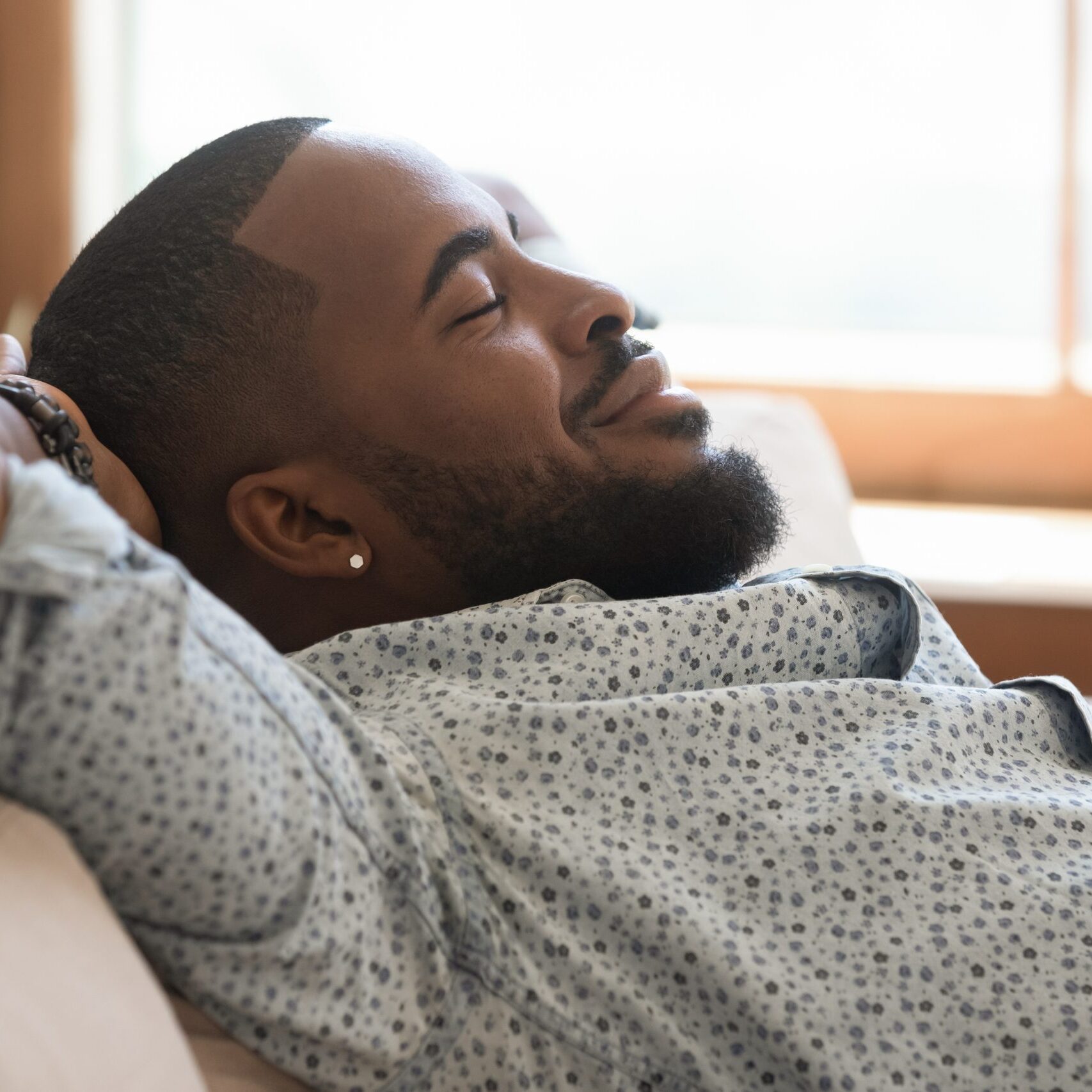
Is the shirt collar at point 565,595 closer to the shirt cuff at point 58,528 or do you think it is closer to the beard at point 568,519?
the beard at point 568,519

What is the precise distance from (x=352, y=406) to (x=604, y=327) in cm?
22

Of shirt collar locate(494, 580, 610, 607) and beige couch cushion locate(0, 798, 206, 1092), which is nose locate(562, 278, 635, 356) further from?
beige couch cushion locate(0, 798, 206, 1092)

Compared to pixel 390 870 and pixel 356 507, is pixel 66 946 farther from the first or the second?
pixel 356 507

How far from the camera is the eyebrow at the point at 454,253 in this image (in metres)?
0.93

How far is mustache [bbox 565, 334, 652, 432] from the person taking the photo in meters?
0.96

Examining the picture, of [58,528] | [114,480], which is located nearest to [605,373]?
[114,480]

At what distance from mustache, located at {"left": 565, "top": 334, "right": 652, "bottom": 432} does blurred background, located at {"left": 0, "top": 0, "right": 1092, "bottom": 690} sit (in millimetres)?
→ 1266

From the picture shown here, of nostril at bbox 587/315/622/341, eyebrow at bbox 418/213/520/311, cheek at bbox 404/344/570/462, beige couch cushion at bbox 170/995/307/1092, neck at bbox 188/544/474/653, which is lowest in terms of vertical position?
beige couch cushion at bbox 170/995/307/1092

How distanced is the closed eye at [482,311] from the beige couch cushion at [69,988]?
53 centimetres

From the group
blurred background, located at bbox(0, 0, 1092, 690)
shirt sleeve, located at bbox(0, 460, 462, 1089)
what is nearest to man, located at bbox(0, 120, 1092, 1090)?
shirt sleeve, located at bbox(0, 460, 462, 1089)

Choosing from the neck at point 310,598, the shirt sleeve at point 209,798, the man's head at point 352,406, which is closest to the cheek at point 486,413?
the man's head at point 352,406

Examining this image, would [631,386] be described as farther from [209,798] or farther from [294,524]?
[209,798]

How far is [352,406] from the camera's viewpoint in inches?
36.4

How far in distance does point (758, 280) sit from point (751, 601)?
5.52 ft
